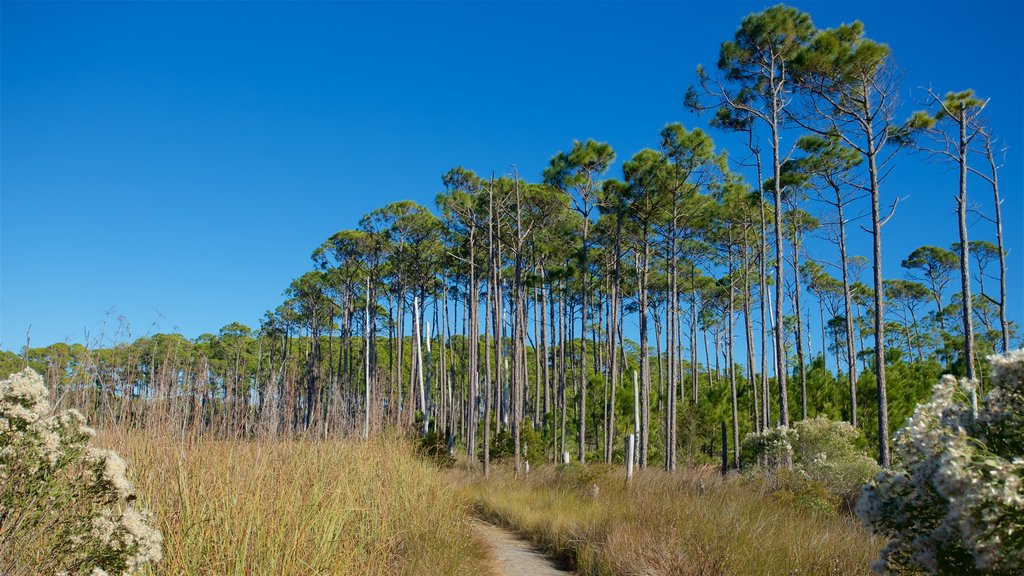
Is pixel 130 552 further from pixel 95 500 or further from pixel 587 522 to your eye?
pixel 587 522

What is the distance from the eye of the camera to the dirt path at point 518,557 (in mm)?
7320

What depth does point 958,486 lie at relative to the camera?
2.15 meters

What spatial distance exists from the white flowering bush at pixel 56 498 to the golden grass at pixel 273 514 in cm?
54

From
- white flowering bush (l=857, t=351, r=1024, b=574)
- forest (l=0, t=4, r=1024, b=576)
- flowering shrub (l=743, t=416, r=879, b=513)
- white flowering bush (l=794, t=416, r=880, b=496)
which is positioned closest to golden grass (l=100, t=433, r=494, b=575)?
forest (l=0, t=4, r=1024, b=576)

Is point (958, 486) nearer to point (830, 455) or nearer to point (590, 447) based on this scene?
point (830, 455)

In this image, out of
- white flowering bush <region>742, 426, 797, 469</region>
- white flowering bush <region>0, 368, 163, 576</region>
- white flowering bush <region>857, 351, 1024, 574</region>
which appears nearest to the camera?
white flowering bush <region>857, 351, 1024, 574</region>

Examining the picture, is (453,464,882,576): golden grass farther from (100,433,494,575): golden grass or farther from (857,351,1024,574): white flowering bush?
(857,351,1024,574): white flowering bush

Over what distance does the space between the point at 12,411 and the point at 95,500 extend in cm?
65

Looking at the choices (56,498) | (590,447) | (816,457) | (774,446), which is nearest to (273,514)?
(56,498)

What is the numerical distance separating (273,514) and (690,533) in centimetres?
420

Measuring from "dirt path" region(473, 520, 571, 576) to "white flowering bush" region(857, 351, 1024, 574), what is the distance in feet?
16.3

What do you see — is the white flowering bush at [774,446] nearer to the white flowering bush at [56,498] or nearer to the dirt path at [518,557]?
the dirt path at [518,557]

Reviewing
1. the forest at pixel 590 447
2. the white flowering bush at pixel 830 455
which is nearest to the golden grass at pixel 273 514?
the forest at pixel 590 447

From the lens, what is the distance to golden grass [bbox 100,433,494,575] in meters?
3.58
